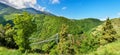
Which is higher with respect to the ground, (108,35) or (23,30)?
(23,30)

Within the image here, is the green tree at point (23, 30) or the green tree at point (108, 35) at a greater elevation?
the green tree at point (23, 30)

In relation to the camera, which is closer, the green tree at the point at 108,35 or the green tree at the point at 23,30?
the green tree at the point at 23,30

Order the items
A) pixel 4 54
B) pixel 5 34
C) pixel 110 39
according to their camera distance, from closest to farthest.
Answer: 1. pixel 4 54
2. pixel 5 34
3. pixel 110 39

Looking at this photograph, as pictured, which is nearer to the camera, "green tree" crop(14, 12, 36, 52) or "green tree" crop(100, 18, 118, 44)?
"green tree" crop(14, 12, 36, 52)

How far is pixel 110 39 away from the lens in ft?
283

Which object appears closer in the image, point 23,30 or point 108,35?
point 23,30

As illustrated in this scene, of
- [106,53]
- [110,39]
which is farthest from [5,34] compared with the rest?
[110,39]

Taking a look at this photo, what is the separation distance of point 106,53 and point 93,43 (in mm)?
63222

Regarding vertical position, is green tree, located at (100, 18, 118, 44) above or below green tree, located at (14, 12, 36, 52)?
below

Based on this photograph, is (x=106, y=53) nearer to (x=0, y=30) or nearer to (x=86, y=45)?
(x=0, y=30)

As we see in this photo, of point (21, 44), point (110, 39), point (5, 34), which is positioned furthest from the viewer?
point (110, 39)

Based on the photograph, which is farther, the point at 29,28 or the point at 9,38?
the point at 9,38

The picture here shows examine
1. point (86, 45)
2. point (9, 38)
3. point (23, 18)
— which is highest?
point (23, 18)

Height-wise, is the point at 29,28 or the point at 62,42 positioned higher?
the point at 29,28
